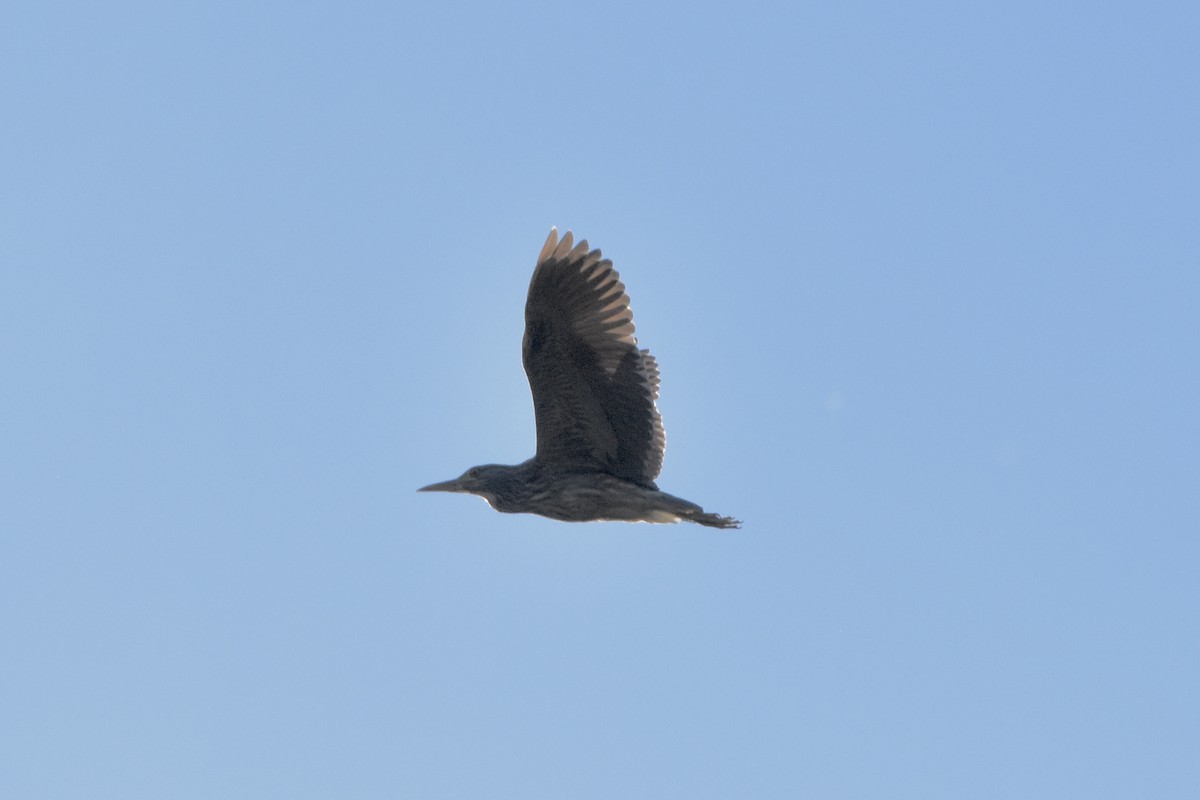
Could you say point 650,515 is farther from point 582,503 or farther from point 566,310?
point 566,310

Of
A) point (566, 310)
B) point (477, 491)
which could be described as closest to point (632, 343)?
point (566, 310)

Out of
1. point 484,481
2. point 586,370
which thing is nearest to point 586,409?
point 586,370

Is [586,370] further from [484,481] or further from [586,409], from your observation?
[484,481]

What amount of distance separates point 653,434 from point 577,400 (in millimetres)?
789

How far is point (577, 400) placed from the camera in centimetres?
2225

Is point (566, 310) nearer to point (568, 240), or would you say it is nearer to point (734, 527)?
point (568, 240)

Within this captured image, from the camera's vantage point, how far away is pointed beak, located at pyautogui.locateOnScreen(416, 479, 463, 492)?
907 inches

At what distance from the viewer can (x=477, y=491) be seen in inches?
900

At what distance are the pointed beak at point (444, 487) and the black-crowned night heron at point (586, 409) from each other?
30 cm

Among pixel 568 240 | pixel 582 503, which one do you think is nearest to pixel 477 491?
pixel 582 503

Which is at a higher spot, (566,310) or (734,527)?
(566,310)

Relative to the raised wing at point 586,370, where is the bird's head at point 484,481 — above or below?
below

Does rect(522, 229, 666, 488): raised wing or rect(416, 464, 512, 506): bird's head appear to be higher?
rect(522, 229, 666, 488): raised wing

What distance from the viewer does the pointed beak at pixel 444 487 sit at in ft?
75.6
